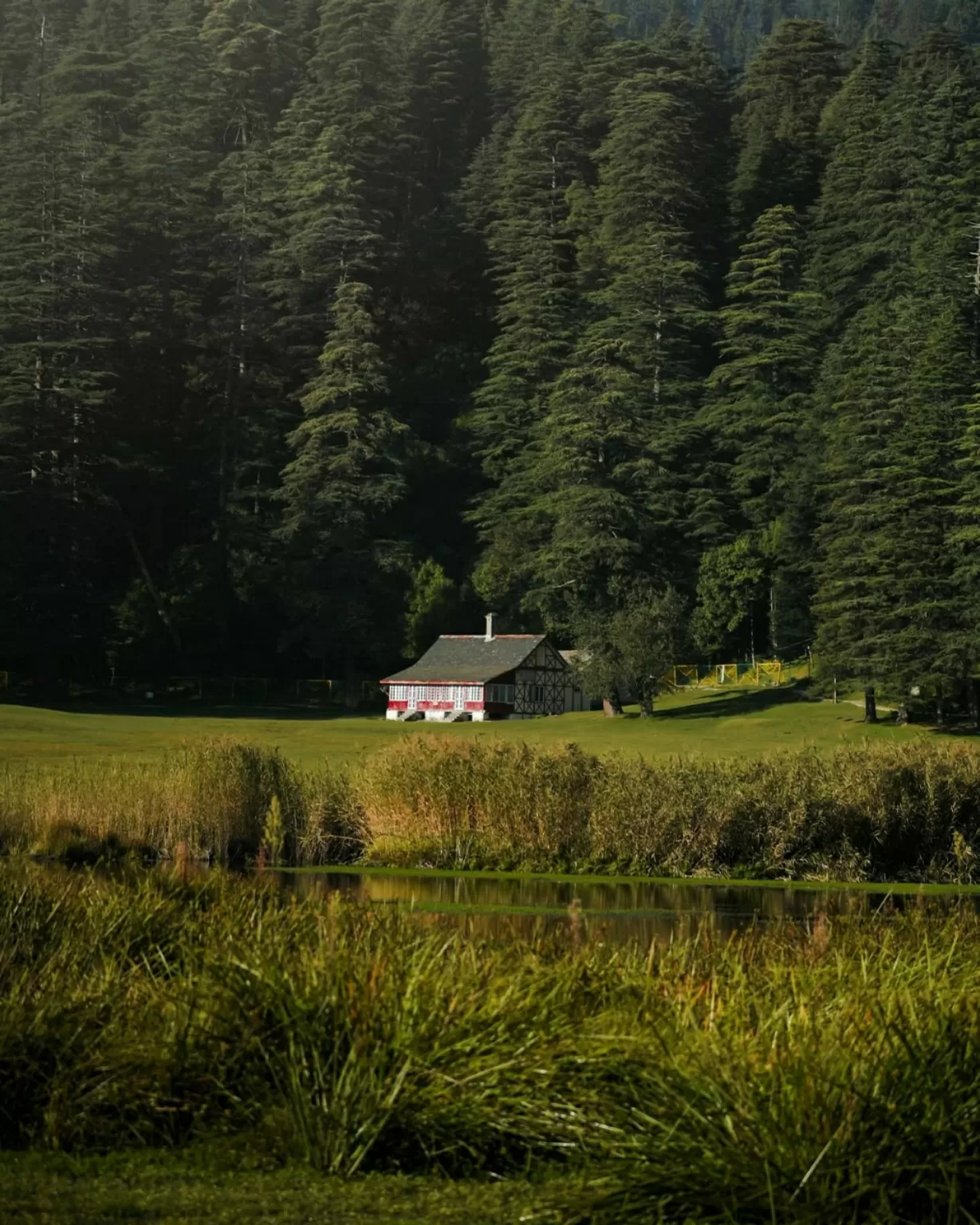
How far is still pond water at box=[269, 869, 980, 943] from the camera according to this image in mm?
22812

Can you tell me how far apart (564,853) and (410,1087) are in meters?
20.4

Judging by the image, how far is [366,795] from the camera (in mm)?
31734

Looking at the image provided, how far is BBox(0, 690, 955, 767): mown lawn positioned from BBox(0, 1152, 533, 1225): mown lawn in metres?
38.1

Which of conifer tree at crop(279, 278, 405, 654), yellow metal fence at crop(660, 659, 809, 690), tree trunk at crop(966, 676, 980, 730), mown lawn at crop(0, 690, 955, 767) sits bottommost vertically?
mown lawn at crop(0, 690, 955, 767)

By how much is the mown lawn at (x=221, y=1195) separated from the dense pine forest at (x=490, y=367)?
210 ft

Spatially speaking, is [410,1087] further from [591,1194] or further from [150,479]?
[150,479]

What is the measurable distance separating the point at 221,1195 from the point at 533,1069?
165cm

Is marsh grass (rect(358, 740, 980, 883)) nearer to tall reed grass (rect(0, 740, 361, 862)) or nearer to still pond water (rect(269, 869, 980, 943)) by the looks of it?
still pond water (rect(269, 869, 980, 943))

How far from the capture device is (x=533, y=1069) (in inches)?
389

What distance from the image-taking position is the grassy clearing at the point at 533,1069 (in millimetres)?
8797

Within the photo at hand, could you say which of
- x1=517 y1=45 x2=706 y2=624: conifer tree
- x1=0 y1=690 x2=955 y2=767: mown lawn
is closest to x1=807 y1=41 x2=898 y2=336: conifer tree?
x1=517 y1=45 x2=706 y2=624: conifer tree

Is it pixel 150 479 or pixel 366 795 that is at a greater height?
pixel 150 479

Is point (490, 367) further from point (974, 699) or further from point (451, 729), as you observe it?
point (974, 699)

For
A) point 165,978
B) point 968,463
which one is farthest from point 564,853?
point 968,463
